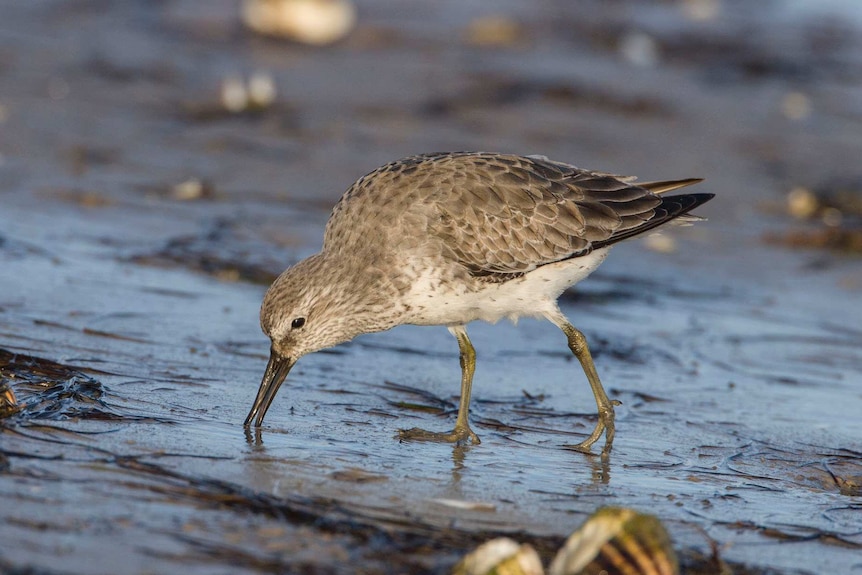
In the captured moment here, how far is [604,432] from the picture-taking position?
6812 millimetres

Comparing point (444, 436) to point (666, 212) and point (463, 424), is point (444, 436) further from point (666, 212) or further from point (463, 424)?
point (666, 212)

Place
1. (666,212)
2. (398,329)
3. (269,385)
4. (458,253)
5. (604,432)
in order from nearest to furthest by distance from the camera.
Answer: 1. (269,385)
2. (604,432)
3. (458,253)
4. (666,212)
5. (398,329)

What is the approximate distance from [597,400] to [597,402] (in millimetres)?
16

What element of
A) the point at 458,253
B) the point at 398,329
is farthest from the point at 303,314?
the point at 398,329

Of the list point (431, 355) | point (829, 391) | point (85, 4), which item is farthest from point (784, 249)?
point (85, 4)

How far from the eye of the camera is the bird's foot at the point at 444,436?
637 centimetres

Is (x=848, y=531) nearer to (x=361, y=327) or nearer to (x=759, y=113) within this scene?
(x=361, y=327)

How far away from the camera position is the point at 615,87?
51.1 ft

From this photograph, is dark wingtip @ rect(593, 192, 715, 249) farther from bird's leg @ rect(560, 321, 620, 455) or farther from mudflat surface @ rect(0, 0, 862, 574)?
mudflat surface @ rect(0, 0, 862, 574)

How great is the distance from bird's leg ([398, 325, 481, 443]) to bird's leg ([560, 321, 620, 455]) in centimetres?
→ 58

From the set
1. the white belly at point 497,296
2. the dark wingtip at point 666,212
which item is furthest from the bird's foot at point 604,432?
the dark wingtip at point 666,212

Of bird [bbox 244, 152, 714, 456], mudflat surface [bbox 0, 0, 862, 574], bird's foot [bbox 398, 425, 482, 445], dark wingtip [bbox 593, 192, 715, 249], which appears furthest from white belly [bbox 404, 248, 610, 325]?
bird's foot [bbox 398, 425, 482, 445]

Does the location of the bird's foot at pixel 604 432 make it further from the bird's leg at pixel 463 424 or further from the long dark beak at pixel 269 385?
the long dark beak at pixel 269 385

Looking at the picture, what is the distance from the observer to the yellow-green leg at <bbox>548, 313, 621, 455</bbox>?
21.5 ft
